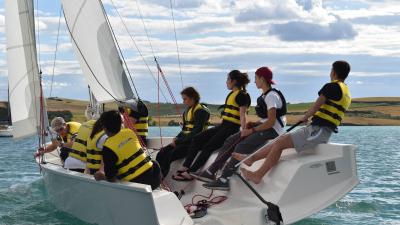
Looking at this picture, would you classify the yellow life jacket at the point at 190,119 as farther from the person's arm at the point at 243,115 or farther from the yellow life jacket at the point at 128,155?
the yellow life jacket at the point at 128,155

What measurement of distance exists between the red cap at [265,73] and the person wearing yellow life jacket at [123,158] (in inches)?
75.8

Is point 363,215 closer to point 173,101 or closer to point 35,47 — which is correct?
point 173,101

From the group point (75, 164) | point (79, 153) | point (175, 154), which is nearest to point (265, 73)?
point (175, 154)

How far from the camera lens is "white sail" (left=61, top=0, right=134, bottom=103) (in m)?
11.1

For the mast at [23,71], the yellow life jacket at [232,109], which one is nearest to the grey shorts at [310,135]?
the yellow life jacket at [232,109]

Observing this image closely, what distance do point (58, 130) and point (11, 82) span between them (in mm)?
3755

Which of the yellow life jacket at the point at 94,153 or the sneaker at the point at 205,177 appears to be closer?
the yellow life jacket at the point at 94,153

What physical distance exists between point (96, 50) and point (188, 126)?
215 cm

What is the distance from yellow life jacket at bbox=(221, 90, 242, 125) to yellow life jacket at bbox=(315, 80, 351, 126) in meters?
1.34

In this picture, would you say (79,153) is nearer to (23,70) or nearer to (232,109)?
(232,109)

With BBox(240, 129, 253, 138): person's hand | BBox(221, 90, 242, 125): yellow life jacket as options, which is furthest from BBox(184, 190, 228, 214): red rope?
BBox(221, 90, 242, 125): yellow life jacket

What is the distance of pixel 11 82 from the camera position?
45.7ft

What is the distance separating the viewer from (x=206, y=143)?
1000 cm

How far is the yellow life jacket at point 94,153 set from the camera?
A: 8.31 metres
